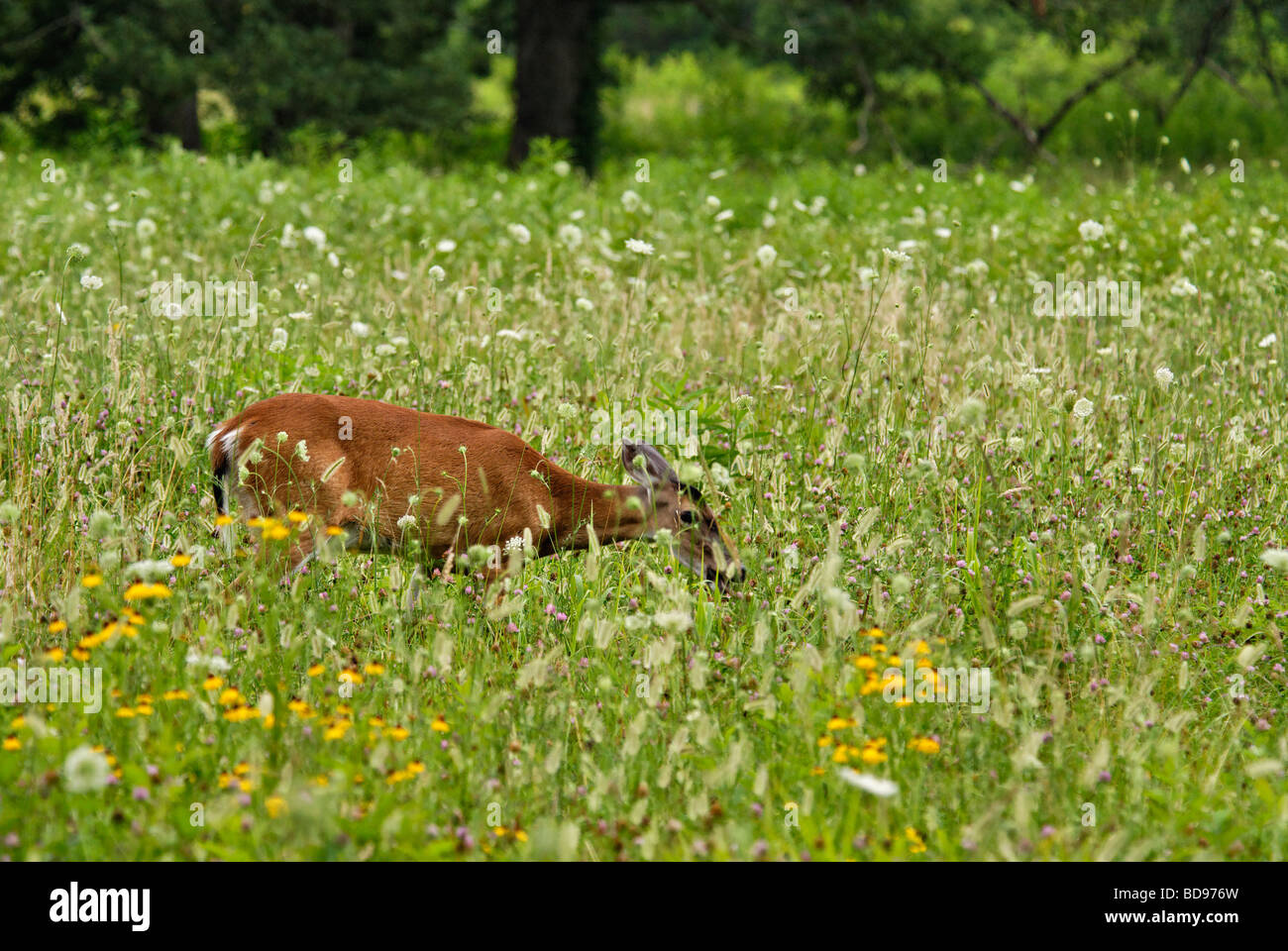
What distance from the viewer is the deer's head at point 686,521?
426 cm

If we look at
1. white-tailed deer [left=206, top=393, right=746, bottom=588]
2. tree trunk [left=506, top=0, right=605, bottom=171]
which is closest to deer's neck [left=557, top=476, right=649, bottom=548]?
white-tailed deer [left=206, top=393, right=746, bottom=588]

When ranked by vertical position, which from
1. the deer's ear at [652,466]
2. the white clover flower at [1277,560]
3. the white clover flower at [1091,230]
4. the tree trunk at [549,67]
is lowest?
the deer's ear at [652,466]

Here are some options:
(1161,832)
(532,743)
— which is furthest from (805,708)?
(1161,832)

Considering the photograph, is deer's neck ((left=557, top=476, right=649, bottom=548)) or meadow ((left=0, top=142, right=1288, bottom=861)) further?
deer's neck ((left=557, top=476, right=649, bottom=548))

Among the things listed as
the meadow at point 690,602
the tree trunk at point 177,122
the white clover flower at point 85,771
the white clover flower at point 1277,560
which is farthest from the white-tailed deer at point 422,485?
the tree trunk at point 177,122

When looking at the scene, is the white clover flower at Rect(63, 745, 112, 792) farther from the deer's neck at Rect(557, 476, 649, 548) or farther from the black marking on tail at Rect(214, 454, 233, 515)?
the deer's neck at Rect(557, 476, 649, 548)

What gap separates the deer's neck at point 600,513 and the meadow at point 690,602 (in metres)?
0.13

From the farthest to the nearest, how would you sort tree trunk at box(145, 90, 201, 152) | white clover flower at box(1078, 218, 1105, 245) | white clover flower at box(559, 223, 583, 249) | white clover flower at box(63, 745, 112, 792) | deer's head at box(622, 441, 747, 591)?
tree trunk at box(145, 90, 201, 152) → white clover flower at box(1078, 218, 1105, 245) → white clover flower at box(559, 223, 583, 249) → deer's head at box(622, 441, 747, 591) → white clover flower at box(63, 745, 112, 792)

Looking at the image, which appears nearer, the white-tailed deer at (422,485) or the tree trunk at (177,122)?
the white-tailed deer at (422,485)

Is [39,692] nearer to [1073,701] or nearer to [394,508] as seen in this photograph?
[394,508]

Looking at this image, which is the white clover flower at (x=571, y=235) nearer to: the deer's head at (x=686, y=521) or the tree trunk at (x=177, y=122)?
the deer's head at (x=686, y=521)

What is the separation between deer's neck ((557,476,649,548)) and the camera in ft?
14.6

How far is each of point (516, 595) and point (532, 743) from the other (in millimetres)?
805

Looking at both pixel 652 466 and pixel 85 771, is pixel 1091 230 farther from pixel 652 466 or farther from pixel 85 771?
pixel 85 771
